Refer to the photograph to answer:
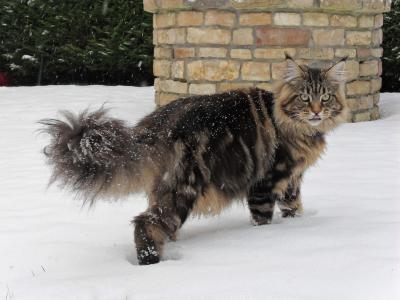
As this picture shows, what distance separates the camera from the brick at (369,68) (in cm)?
871

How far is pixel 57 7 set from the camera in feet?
43.4

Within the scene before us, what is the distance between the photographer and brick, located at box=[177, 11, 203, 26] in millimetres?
8328

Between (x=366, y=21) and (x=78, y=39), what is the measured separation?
7.31 meters

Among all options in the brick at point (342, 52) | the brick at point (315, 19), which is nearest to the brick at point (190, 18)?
the brick at point (315, 19)

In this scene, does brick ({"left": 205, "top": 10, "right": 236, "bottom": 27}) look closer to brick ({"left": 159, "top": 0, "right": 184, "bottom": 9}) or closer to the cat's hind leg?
brick ({"left": 159, "top": 0, "right": 184, "bottom": 9})

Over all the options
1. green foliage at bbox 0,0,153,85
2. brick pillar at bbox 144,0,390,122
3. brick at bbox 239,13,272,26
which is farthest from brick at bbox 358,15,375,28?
green foliage at bbox 0,0,153,85

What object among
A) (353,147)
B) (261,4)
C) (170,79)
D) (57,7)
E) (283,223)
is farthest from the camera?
(57,7)

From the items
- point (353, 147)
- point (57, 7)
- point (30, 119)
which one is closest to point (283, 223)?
point (353, 147)

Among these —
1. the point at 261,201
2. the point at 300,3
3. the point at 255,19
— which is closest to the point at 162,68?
the point at 255,19

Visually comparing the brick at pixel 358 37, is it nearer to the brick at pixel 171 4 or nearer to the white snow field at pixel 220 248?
the brick at pixel 171 4

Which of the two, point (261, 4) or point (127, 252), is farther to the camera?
point (261, 4)

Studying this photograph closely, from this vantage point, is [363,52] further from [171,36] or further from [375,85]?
[171,36]

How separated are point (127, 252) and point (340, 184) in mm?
2461

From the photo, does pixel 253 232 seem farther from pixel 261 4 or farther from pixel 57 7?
pixel 57 7
